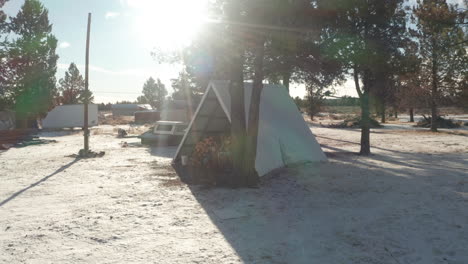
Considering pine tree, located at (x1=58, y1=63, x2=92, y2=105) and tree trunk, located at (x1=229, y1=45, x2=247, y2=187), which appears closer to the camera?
tree trunk, located at (x1=229, y1=45, x2=247, y2=187)

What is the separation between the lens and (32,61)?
32062mm

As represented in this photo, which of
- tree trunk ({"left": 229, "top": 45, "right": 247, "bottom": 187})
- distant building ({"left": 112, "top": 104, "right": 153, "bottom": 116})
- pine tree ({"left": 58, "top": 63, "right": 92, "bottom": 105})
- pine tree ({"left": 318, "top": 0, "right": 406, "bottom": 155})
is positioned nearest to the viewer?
tree trunk ({"left": 229, "top": 45, "right": 247, "bottom": 187})

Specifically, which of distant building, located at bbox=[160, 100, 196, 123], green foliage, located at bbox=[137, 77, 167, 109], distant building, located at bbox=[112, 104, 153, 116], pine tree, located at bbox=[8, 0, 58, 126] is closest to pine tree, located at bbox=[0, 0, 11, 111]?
pine tree, located at bbox=[8, 0, 58, 126]

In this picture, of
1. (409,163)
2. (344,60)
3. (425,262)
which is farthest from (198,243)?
(344,60)

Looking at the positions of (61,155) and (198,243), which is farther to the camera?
(61,155)

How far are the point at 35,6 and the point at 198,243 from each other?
37.5 metres

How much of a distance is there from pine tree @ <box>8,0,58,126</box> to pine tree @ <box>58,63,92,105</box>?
2487cm

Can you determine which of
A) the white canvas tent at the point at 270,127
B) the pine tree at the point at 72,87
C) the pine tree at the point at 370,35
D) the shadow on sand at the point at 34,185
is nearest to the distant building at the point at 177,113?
the shadow on sand at the point at 34,185

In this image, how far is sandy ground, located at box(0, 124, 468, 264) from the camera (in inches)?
190

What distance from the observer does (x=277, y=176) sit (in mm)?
10500

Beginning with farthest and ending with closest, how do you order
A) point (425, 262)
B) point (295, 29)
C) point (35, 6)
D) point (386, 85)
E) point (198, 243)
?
1. point (35, 6)
2. point (386, 85)
3. point (295, 29)
4. point (198, 243)
5. point (425, 262)

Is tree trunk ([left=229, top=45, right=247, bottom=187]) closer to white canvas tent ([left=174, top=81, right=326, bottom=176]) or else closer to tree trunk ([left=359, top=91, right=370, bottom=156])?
white canvas tent ([left=174, top=81, right=326, bottom=176])

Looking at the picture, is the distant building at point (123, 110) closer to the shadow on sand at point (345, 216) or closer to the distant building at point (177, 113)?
the distant building at point (177, 113)

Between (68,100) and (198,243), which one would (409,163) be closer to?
(198,243)
